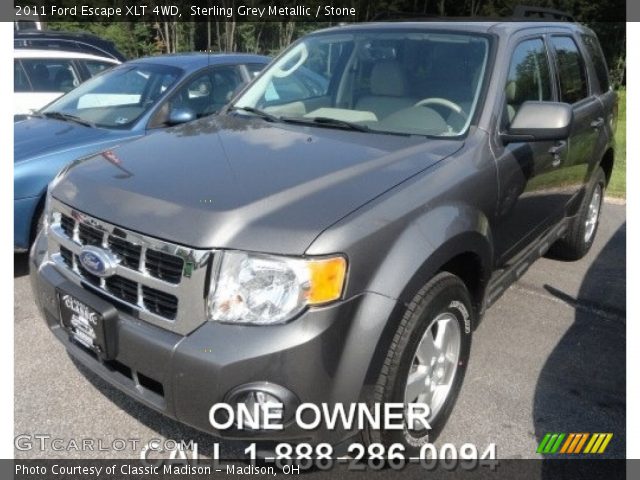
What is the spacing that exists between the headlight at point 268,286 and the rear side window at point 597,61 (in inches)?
150

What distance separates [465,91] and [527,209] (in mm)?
820

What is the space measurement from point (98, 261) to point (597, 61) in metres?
4.43

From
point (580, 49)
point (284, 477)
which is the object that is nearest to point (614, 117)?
point (580, 49)

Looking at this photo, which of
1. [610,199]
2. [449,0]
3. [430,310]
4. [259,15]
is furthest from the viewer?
[449,0]

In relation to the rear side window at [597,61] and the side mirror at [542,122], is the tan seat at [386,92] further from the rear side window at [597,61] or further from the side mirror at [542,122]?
the rear side window at [597,61]

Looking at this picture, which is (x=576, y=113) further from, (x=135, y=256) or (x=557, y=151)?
(x=135, y=256)

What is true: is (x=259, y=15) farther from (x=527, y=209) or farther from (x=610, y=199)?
(x=527, y=209)

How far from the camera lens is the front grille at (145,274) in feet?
6.51

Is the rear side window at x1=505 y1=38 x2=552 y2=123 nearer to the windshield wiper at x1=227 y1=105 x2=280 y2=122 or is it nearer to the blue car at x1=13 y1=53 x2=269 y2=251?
the windshield wiper at x1=227 y1=105 x2=280 y2=122

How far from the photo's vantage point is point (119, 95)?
17.4ft

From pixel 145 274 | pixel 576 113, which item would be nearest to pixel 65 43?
pixel 576 113

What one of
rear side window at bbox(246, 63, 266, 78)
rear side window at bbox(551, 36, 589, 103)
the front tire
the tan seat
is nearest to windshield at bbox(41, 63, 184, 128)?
rear side window at bbox(246, 63, 266, 78)

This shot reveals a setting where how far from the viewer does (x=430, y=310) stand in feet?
7.48

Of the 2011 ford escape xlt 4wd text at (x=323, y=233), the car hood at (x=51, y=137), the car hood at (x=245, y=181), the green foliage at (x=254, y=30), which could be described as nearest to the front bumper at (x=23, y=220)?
the car hood at (x=51, y=137)
